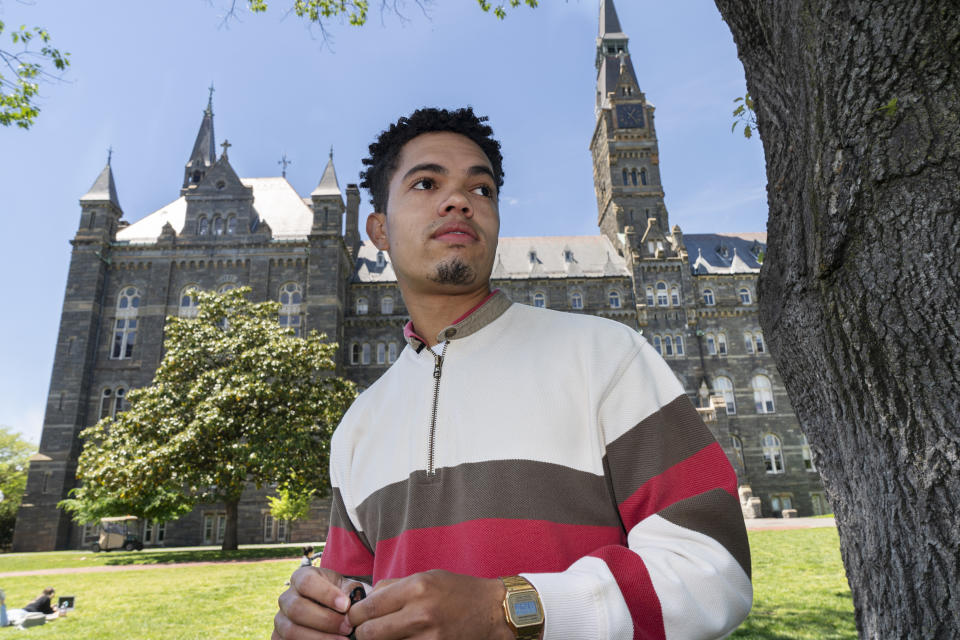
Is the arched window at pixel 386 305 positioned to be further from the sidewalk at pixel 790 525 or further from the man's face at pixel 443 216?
the man's face at pixel 443 216

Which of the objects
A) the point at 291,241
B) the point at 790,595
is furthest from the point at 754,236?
the point at 790,595

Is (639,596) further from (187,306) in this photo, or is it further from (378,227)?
(187,306)

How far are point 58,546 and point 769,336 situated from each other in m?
34.1

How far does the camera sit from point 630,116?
4378 centimetres

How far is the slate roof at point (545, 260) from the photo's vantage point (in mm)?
38438

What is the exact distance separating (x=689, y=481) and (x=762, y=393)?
1563 inches

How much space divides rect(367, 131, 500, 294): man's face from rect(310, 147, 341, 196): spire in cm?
3232

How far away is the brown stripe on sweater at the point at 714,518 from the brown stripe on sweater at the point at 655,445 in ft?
0.32

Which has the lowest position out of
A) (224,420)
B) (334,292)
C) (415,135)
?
(415,135)

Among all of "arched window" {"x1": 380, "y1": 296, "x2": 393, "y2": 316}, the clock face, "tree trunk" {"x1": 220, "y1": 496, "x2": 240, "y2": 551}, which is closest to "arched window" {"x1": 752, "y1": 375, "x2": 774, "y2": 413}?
the clock face

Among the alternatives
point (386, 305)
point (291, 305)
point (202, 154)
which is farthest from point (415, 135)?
point (202, 154)

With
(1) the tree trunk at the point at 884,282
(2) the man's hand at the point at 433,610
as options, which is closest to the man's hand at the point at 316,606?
(2) the man's hand at the point at 433,610

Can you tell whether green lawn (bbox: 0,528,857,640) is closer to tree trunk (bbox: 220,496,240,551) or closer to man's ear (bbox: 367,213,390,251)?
tree trunk (bbox: 220,496,240,551)

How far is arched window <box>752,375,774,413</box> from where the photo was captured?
36.3 meters
